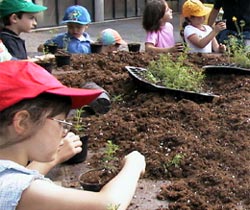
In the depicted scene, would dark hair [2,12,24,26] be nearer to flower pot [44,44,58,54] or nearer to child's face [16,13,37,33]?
child's face [16,13,37,33]

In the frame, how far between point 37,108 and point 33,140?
11 centimetres

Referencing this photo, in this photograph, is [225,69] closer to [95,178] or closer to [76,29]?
[76,29]

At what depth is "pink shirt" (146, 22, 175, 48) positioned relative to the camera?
6.63 m

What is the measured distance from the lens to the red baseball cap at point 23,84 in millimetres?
1833

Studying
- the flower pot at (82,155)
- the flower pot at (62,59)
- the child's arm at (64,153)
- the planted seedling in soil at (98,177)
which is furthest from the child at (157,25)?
the child's arm at (64,153)

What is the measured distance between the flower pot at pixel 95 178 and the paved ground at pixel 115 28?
893cm

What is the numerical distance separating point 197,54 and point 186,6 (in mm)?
873

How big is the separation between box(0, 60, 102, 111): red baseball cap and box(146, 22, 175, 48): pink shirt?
4.73m

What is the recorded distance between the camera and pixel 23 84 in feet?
6.05

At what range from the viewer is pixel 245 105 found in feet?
14.3

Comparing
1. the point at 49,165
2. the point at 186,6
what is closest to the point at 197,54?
the point at 186,6

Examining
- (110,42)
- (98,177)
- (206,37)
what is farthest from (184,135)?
(110,42)

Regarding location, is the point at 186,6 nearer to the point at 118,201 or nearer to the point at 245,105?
the point at 245,105

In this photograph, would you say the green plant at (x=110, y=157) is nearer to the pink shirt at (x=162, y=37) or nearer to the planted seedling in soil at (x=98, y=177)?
the planted seedling in soil at (x=98, y=177)
